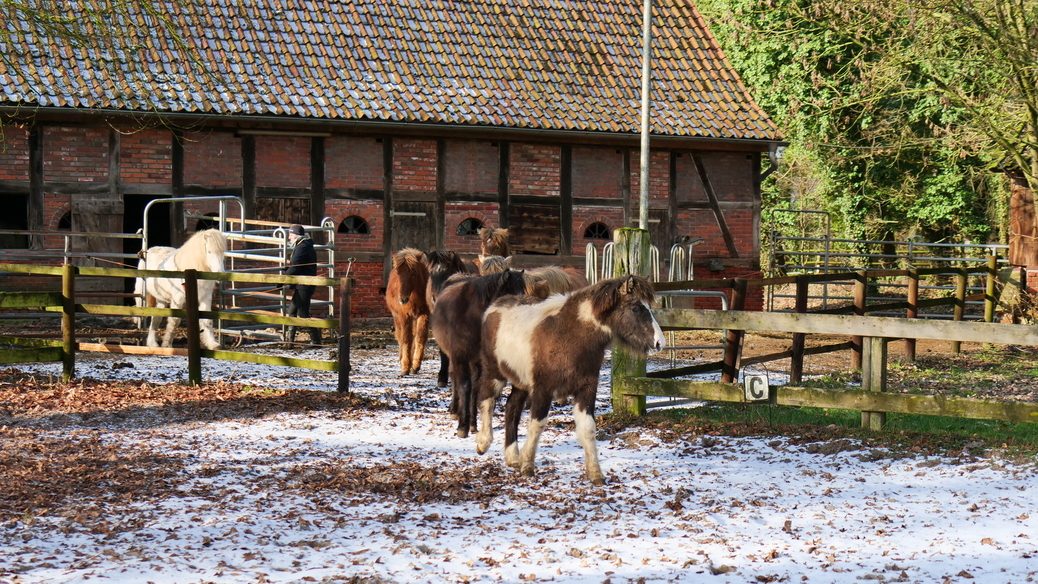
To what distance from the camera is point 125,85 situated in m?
16.7

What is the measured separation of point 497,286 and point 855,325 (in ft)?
9.15

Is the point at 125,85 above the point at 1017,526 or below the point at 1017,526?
above

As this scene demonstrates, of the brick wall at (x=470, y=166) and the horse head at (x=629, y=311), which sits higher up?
the brick wall at (x=470, y=166)

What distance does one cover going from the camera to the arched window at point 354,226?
60.4 feet

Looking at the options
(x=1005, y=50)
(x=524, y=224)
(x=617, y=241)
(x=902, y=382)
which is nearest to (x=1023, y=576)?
(x=617, y=241)

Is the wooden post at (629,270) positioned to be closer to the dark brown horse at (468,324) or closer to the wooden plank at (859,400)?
the wooden plank at (859,400)

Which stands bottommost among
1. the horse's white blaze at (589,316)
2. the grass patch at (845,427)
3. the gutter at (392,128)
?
the grass patch at (845,427)

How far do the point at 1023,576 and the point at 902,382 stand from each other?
7.01 m

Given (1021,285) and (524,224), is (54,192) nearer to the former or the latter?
(524,224)

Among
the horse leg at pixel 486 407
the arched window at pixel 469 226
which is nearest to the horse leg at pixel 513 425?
the horse leg at pixel 486 407

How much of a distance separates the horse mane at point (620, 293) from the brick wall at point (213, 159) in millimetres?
12255

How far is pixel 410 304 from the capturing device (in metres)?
11.9

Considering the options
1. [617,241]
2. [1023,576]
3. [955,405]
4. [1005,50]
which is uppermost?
[1005,50]

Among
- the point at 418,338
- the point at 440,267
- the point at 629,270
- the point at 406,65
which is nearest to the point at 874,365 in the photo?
the point at 629,270
